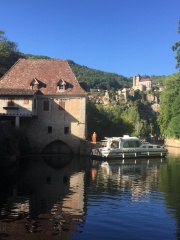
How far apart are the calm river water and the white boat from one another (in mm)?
16035

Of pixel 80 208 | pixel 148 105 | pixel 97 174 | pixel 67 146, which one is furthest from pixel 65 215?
pixel 148 105

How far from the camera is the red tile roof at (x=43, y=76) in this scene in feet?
146

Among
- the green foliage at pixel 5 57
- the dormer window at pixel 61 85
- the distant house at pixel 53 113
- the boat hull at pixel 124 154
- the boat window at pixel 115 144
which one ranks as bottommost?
the boat hull at pixel 124 154

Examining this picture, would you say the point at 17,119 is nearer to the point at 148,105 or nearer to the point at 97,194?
the point at 97,194

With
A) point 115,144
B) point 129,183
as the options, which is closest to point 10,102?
point 115,144

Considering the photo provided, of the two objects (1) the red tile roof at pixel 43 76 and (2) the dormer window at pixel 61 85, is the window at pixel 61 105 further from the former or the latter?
(2) the dormer window at pixel 61 85

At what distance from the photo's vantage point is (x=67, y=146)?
4578cm

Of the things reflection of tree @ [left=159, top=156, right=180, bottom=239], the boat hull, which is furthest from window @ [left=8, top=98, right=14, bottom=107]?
reflection of tree @ [left=159, top=156, right=180, bottom=239]

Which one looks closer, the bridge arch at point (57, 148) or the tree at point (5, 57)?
the bridge arch at point (57, 148)

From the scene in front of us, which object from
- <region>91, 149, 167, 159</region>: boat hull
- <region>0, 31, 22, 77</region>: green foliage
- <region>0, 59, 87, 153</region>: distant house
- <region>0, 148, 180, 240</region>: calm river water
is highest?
<region>0, 31, 22, 77</region>: green foliage

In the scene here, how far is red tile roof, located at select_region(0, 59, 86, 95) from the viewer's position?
44366 mm

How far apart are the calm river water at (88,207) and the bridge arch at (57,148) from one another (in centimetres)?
2084

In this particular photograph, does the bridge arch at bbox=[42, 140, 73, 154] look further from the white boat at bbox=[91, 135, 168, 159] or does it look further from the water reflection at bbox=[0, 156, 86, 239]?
the water reflection at bbox=[0, 156, 86, 239]

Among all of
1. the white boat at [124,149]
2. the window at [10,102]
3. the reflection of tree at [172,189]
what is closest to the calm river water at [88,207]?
the reflection of tree at [172,189]
